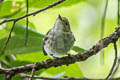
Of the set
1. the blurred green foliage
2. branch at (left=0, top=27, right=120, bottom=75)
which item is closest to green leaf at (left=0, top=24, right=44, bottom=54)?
the blurred green foliage

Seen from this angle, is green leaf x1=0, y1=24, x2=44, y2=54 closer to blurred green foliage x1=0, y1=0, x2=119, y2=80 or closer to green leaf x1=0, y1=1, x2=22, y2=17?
blurred green foliage x1=0, y1=0, x2=119, y2=80

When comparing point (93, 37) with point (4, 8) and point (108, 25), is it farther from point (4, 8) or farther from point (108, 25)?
point (4, 8)

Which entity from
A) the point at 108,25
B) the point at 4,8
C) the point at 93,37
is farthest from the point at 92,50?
the point at 93,37

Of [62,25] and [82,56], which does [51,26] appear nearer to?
[62,25]

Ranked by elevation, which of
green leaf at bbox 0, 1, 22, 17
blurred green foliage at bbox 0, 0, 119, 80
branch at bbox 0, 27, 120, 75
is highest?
green leaf at bbox 0, 1, 22, 17

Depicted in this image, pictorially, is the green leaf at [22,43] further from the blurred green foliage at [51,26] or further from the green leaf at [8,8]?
the green leaf at [8,8]

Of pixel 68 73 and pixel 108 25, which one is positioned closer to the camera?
pixel 68 73

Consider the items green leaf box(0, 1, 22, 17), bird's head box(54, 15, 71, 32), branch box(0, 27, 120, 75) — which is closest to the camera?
branch box(0, 27, 120, 75)
